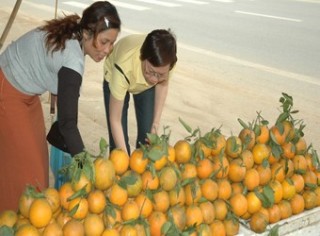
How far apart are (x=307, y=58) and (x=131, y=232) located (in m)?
6.54

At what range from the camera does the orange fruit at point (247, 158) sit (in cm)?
209

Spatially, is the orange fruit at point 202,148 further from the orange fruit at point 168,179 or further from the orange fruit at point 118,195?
the orange fruit at point 118,195

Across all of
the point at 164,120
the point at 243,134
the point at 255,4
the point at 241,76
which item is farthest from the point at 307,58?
the point at 243,134

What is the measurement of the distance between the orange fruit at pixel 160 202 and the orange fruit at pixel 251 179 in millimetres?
410

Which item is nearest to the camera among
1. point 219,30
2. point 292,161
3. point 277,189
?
point 277,189


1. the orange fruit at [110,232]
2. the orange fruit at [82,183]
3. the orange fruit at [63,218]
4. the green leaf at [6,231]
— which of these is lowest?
the orange fruit at [110,232]

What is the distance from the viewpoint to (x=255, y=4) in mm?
12281

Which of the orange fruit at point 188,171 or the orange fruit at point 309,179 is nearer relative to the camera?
the orange fruit at point 188,171

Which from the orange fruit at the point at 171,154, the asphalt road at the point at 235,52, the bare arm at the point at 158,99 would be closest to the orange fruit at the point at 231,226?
the orange fruit at the point at 171,154

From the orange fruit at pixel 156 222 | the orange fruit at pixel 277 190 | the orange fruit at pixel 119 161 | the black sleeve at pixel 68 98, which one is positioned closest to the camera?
the orange fruit at pixel 156 222

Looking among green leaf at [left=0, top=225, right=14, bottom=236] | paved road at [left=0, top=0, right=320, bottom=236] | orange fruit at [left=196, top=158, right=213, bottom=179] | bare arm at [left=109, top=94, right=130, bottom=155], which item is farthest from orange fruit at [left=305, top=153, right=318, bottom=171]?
paved road at [left=0, top=0, right=320, bottom=236]

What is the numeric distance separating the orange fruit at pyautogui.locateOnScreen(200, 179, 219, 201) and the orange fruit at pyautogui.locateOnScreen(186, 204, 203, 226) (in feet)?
0.30

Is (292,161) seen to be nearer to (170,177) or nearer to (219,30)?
(170,177)

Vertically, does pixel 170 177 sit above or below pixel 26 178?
above
